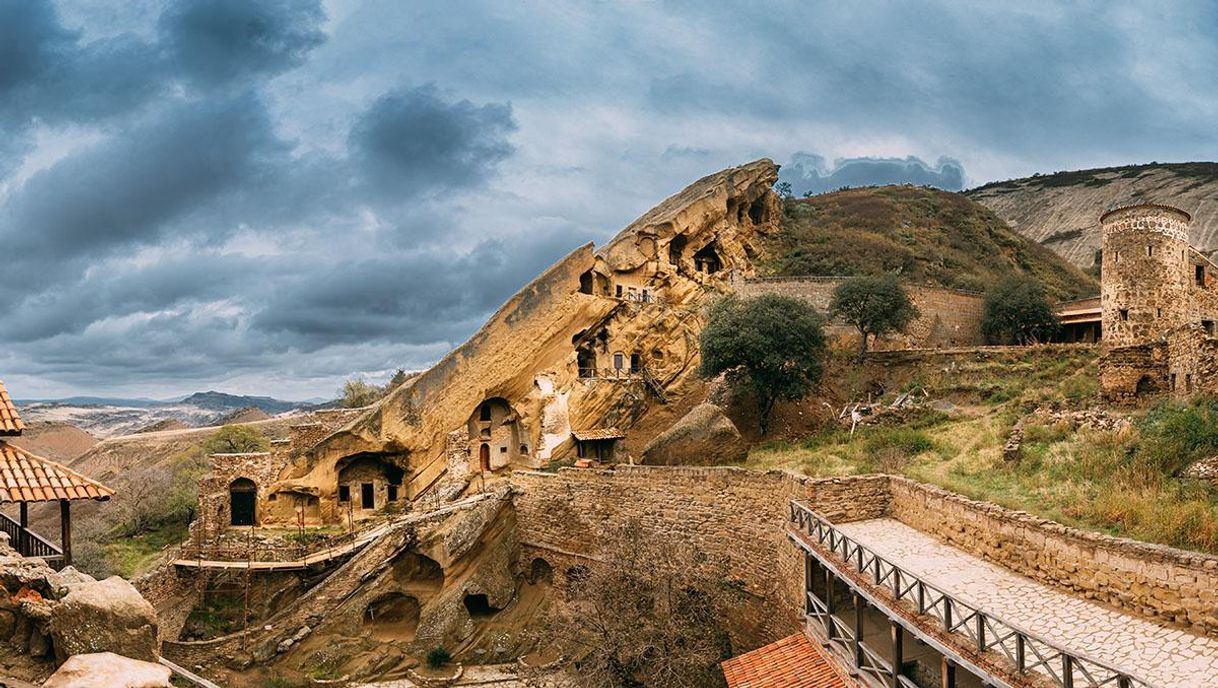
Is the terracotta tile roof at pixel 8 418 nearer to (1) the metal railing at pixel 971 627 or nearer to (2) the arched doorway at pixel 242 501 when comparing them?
(1) the metal railing at pixel 971 627

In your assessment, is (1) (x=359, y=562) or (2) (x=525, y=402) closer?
(1) (x=359, y=562)

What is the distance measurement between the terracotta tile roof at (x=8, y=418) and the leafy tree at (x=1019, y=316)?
109 feet

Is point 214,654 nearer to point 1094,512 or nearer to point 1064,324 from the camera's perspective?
point 1094,512

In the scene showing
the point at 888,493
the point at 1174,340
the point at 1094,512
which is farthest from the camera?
the point at 1174,340

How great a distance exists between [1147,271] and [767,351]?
10998 millimetres

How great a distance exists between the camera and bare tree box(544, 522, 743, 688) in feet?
47.4

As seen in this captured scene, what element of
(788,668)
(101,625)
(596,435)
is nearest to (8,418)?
(101,625)

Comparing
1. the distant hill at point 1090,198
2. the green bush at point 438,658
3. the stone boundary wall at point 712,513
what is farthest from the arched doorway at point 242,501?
the distant hill at point 1090,198

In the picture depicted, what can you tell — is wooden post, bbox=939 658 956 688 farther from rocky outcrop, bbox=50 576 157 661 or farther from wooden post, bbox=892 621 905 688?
rocky outcrop, bbox=50 576 157 661

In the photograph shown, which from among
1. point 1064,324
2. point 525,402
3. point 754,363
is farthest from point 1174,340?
point 525,402

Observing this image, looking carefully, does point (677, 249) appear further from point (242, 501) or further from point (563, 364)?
point (242, 501)

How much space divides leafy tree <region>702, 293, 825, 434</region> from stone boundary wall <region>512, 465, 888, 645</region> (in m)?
7.66

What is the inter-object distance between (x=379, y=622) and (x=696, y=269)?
2162cm

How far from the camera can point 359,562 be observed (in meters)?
20.1
